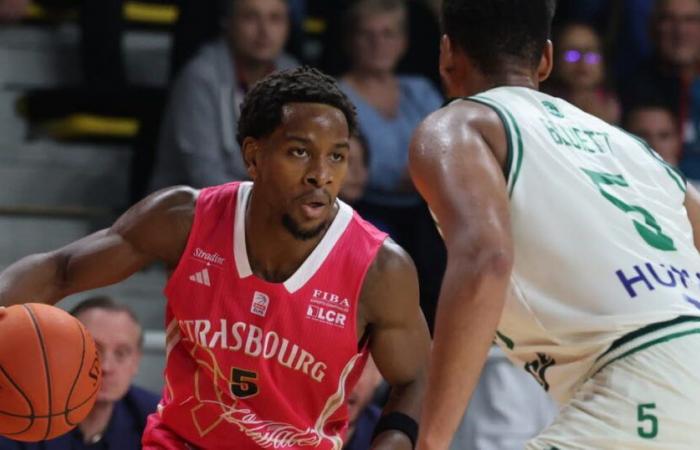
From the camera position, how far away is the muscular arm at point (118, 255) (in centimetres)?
417

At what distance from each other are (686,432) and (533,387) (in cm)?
309

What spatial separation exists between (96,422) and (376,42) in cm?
264

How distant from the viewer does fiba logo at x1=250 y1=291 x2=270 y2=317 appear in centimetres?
405

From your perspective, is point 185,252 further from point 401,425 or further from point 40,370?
point 401,425

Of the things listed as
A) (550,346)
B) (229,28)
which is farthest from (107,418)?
(550,346)

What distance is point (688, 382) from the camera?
10.5ft

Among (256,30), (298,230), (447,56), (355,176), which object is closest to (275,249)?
(298,230)

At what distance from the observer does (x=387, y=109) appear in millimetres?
7387

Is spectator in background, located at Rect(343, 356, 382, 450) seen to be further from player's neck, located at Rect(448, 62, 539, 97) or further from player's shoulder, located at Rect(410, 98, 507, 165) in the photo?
player's shoulder, located at Rect(410, 98, 507, 165)

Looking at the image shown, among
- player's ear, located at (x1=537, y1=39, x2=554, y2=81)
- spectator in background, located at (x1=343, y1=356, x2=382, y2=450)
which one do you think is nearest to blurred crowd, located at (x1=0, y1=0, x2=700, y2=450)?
spectator in background, located at (x1=343, y1=356, x2=382, y2=450)

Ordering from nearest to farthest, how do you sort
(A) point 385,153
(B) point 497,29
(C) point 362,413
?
(B) point 497,29, (C) point 362,413, (A) point 385,153

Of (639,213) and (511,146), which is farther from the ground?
(511,146)

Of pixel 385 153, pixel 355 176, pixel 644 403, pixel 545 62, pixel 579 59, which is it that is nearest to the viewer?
pixel 644 403

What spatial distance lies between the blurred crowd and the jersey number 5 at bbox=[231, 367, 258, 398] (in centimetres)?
221
